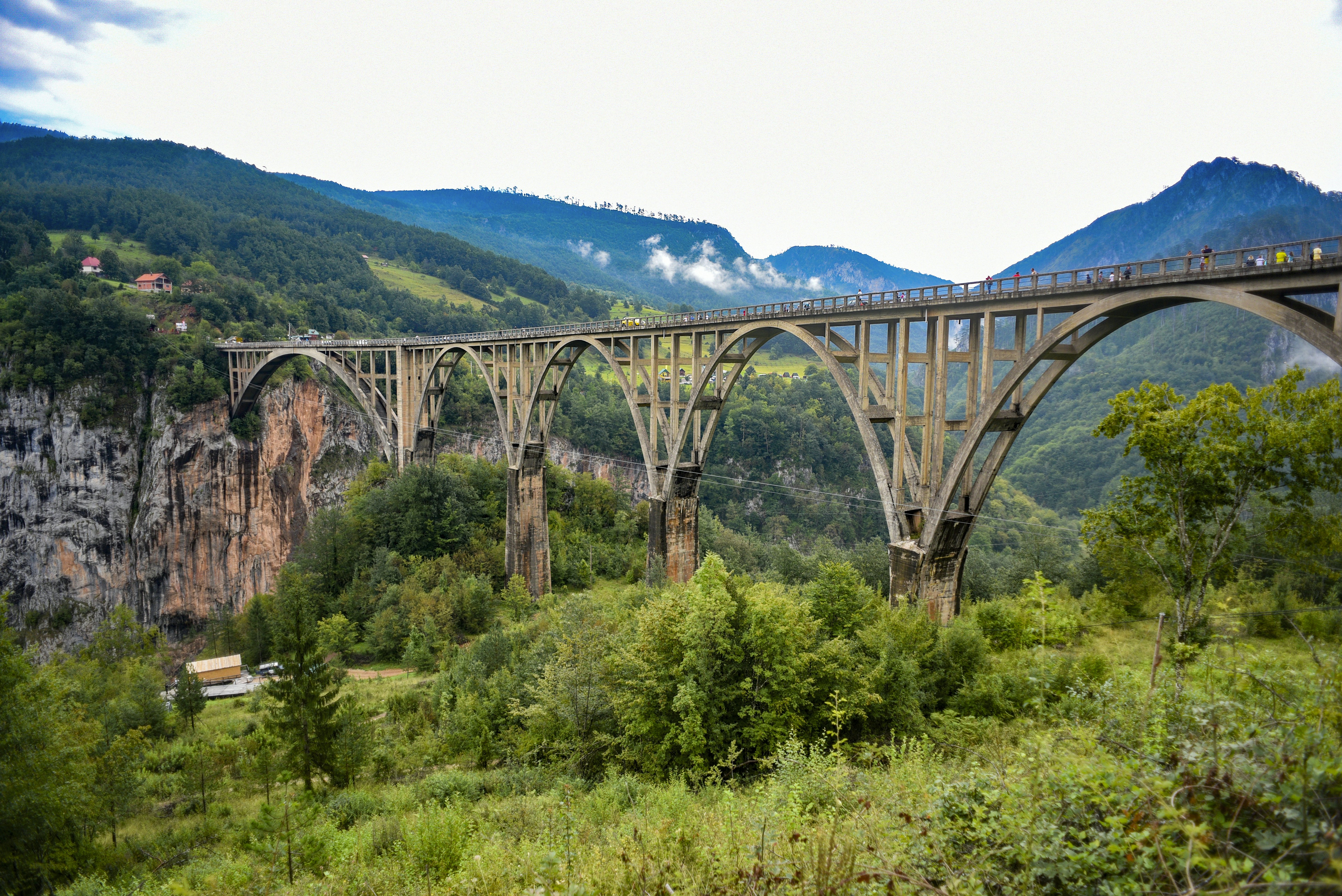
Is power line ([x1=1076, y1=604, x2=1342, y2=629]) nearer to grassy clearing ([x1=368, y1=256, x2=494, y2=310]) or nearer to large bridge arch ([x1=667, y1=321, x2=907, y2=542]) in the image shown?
large bridge arch ([x1=667, y1=321, x2=907, y2=542])

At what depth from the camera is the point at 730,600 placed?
12320 mm

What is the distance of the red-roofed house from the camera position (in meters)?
82.1

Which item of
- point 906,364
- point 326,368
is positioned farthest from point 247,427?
point 906,364

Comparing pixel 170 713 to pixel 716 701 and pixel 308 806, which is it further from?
pixel 716 701

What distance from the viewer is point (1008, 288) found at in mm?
22734

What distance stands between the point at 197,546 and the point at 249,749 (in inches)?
2098

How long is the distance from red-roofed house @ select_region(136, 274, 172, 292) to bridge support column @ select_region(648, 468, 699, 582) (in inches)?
3269

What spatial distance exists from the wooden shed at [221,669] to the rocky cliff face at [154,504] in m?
23.4

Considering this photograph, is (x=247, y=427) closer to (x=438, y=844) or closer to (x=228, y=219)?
(x=438, y=844)

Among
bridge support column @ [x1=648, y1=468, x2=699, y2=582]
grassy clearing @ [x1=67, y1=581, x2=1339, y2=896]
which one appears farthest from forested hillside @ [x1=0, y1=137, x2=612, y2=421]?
grassy clearing @ [x1=67, y1=581, x2=1339, y2=896]

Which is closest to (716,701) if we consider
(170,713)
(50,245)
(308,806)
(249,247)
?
(308,806)

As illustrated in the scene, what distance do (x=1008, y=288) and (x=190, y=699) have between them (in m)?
34.5

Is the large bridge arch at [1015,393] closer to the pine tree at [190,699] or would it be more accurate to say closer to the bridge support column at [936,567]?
the bridge support column at [936,567]

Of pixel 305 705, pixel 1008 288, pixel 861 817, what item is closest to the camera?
pixel 861 817
